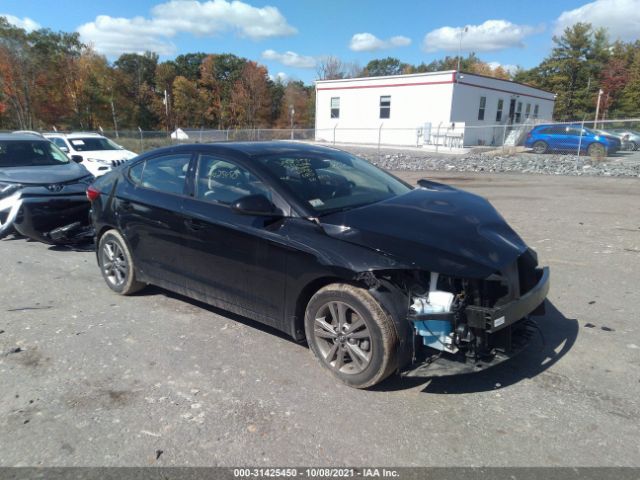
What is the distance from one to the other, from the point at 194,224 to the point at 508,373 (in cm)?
285

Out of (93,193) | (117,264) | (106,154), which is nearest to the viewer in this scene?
(117,264)

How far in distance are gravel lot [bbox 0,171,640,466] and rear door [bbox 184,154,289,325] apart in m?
0.41

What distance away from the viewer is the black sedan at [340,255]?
3.04 m

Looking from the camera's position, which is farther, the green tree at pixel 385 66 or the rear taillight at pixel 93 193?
the green tree at pixel 385 66

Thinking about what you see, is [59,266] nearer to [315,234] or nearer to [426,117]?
[315,234]

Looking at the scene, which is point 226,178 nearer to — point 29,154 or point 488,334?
point 488,334

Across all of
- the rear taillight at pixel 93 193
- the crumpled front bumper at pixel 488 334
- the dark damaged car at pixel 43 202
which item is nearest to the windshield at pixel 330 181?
the crumpled front bumper at pixel 488 334

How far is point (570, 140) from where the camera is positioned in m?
20.7

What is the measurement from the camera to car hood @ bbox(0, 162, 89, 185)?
285 inches

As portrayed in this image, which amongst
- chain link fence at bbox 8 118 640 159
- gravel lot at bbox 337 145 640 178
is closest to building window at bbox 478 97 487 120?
chain link fence at bbox 8 118 640 159

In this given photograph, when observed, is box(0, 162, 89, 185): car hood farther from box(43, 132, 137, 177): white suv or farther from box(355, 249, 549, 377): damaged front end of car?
box(355, 249, 549, 377): damaged front end of car

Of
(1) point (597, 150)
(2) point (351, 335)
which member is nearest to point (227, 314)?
(2) point (351, 335)

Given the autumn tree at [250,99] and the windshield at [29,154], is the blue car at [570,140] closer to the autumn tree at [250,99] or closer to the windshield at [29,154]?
the windshield at [29,154]

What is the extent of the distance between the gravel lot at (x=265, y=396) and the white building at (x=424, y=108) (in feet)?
73.5
